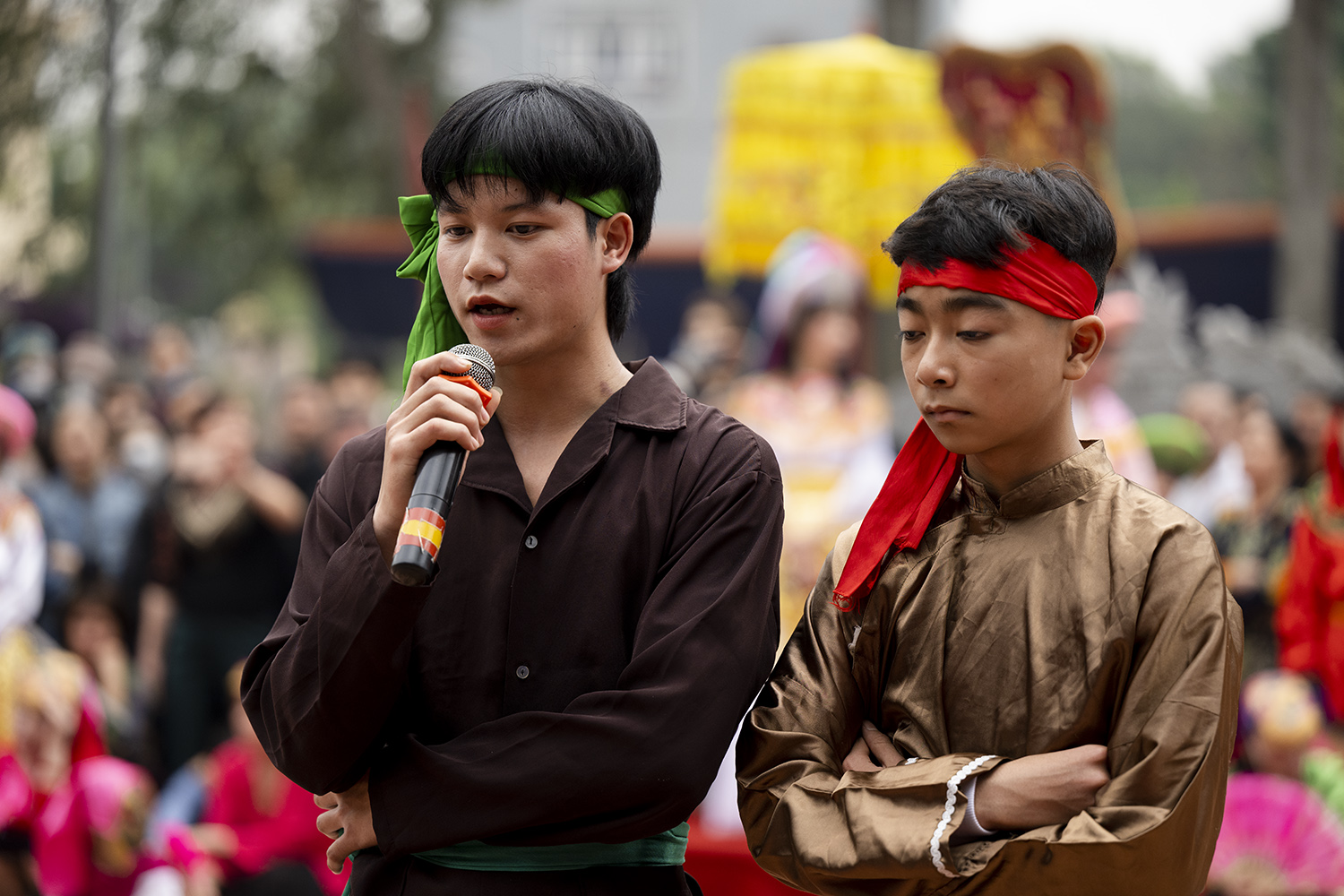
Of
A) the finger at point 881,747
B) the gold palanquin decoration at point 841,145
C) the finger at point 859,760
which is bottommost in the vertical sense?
the finger at point 859,760

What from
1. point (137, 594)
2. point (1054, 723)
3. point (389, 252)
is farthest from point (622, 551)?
point (389, 252)

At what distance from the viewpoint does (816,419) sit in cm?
566

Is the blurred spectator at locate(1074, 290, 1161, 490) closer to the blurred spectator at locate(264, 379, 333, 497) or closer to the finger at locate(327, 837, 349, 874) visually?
the finger at locate(327, 837, 349, 874)

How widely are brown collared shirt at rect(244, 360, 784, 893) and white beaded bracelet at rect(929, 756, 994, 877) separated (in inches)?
12.0

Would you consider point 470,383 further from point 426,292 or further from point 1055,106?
point 1055,106

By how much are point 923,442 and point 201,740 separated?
5203 millimetres

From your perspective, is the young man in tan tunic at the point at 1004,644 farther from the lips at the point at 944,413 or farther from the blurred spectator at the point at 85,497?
A: the blurred spectator at the point at 85,497

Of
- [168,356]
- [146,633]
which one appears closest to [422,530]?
[146,633]

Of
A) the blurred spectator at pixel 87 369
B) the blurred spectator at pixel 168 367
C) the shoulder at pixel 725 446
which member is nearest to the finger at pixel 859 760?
the shoulder at pixel 725 446

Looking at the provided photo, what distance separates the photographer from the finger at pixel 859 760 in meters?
1.96

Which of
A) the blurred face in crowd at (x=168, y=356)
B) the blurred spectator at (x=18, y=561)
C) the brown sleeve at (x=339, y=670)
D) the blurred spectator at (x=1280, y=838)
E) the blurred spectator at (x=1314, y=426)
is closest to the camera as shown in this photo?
the brown sleeve at (x=339, y=670)

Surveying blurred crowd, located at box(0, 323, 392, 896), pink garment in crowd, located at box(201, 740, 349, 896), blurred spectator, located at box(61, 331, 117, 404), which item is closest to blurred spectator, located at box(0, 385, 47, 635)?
blurred crowd, located at box(0, 323, 392, 896)

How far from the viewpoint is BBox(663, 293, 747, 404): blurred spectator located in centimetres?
745

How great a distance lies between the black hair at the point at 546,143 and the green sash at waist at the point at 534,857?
87cm
